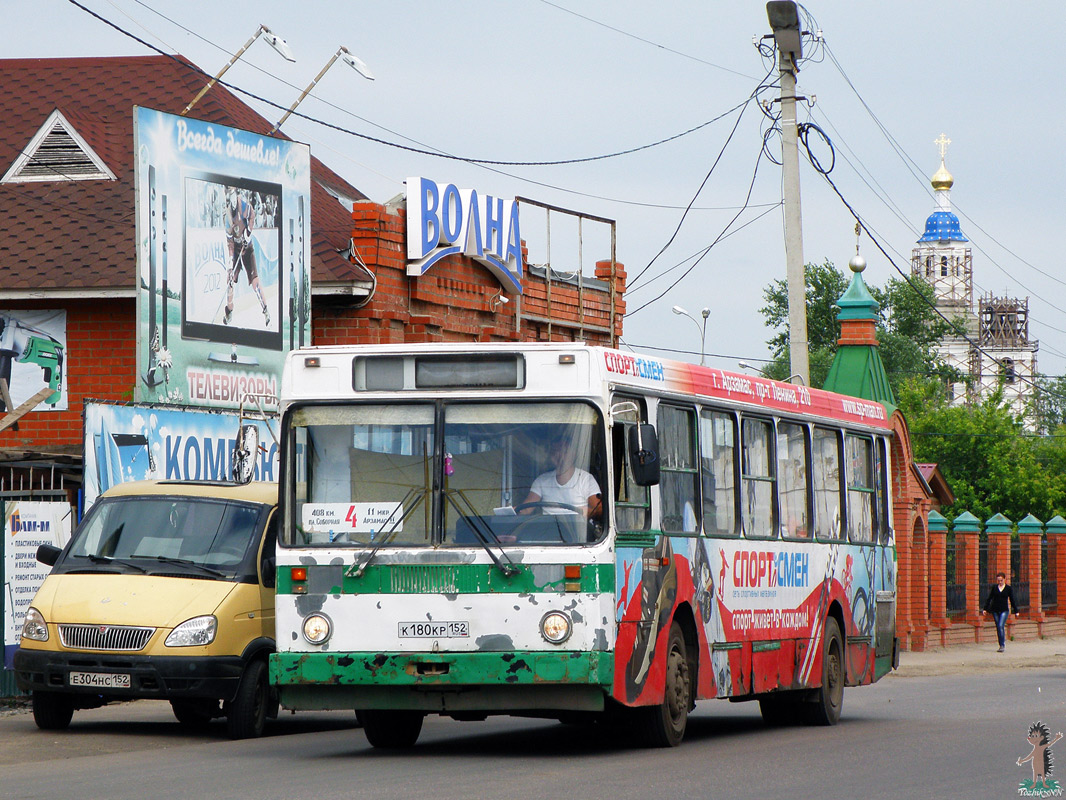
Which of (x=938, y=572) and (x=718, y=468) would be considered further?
(x=938, y=572)

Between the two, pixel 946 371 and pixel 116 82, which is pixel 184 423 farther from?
pixel 946 371

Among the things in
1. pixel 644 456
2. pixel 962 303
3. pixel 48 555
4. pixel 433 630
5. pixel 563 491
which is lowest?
pixel 433 630

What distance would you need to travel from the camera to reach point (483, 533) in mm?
11078

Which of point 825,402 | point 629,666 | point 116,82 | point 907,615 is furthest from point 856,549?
point 907,615

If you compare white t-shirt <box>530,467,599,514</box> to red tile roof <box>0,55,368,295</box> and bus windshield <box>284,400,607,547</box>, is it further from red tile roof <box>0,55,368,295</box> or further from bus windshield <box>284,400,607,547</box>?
red tile roof <box>0,55,368,295</box>

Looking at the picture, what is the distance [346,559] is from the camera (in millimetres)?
11172

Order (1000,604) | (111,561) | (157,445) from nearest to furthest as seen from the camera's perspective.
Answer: (111,561), (157,445), (1000,604)

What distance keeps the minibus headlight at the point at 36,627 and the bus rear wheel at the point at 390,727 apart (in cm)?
260

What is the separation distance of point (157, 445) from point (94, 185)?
269 inches

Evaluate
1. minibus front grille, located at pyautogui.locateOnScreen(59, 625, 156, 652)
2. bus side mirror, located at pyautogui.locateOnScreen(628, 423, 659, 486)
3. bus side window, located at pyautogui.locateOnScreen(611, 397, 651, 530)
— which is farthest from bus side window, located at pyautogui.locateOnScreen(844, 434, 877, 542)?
minibus front grille, located at pyautogui.locateOnScreen(59, 625, 156, 652)

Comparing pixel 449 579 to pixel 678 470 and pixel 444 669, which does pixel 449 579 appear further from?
pixel 678 470

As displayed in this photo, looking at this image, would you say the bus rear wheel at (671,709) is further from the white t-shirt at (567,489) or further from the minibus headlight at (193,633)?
the minibus headlight at (193,633)

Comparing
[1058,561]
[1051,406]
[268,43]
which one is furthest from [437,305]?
[1051,406]

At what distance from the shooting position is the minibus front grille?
12.9 meters
